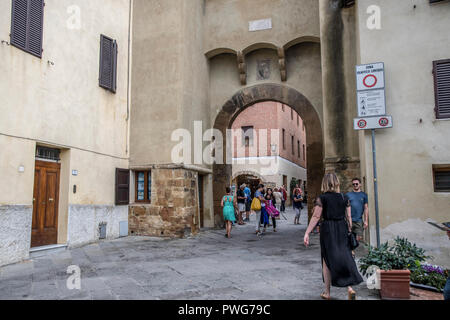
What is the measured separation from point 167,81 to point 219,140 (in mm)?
3108

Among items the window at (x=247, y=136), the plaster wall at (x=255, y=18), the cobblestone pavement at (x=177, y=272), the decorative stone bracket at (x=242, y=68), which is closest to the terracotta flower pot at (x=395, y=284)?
the cobblestone pavement at (x=177, y=272)

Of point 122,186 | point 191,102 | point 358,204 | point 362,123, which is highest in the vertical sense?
point 191,102

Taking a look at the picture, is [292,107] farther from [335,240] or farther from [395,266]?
[335,240]

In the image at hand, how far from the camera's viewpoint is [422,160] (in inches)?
283

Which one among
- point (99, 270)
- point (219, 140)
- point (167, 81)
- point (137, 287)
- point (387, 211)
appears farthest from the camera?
point (219, 140)

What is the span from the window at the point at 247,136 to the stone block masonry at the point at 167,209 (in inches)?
592

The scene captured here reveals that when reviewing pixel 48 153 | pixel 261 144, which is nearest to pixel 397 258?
pixel 48 153

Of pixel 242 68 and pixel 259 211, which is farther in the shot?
pixel 242 68

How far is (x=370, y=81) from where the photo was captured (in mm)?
6969

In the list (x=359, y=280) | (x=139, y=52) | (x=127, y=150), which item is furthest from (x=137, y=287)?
(x=139, y=52)

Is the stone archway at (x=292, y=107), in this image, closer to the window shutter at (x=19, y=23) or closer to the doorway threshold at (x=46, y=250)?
the doorway threshold at (x=46, y=250)

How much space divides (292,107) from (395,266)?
802 cm

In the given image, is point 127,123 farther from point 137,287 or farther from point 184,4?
point 137,287

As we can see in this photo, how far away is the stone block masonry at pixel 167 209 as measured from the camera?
33.7 ft
